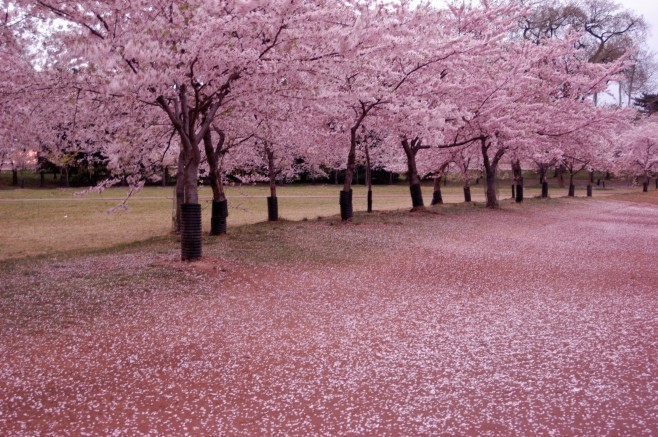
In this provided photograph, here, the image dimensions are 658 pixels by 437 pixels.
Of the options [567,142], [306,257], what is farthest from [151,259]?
[567,142]

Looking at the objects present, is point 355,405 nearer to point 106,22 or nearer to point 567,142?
point 106,22

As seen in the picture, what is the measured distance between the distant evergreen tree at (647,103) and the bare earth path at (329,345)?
6728 centimetres

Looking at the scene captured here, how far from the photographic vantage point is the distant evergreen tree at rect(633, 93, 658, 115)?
225 feet

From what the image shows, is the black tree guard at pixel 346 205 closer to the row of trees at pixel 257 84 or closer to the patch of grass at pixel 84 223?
the row of trees at pixel 257 84

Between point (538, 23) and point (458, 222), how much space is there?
93.5ft

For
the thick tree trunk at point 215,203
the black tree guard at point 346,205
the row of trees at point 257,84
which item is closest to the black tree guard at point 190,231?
the row of trees at point 257,84

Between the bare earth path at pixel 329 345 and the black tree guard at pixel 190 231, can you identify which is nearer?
the bare earth path at pixel 329 345

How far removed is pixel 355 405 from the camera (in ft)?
15.3

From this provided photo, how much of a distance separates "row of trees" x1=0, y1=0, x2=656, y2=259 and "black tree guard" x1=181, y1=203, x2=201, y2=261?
0.03 meters

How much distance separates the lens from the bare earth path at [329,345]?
4.48 meters

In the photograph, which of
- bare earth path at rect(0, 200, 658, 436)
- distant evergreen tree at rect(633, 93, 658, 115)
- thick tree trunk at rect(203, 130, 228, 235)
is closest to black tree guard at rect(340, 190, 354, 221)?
thick tree trunk at rect(203, 130, 228, 235)

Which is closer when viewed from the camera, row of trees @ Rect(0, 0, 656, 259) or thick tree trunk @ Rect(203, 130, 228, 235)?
row of trees @ Rect(0, 0, 656, 259)

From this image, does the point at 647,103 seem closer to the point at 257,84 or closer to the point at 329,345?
the point at 257,84

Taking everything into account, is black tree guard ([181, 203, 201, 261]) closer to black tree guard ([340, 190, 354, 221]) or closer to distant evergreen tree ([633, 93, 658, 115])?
black tree guard ([340, 190, 354, 221])
